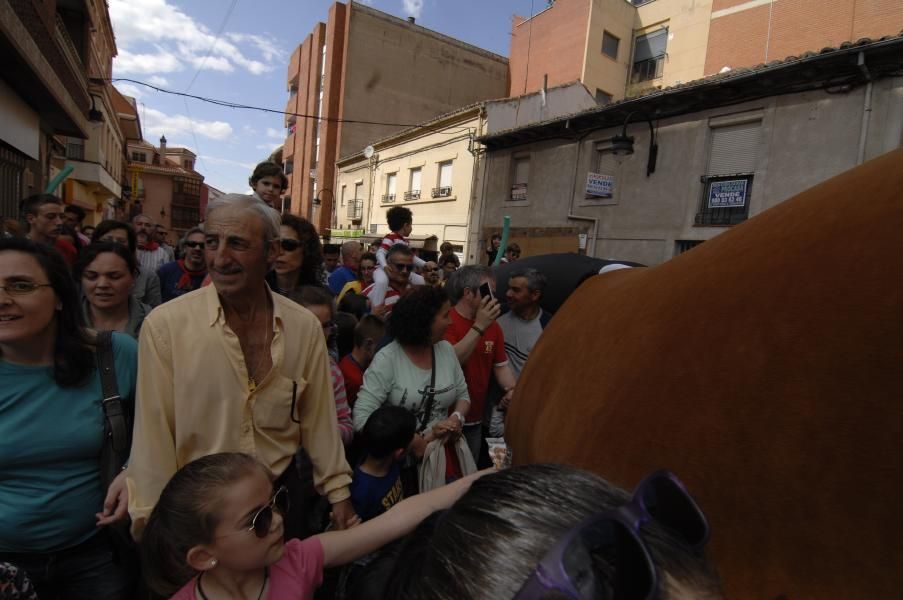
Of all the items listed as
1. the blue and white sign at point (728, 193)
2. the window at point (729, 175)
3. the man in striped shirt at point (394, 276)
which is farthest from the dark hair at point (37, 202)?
the blue and white sign at point (728, 193)

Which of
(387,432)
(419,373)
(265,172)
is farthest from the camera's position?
(265,172)

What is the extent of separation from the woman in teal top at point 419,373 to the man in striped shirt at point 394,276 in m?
1.37

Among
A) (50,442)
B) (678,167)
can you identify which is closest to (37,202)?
(50,442)

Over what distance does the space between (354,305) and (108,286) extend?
1961 millimetres

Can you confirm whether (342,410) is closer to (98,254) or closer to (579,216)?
(98,254)

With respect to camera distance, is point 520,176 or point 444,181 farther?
point 444,181

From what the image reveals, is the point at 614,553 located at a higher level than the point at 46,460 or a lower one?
Answer: higher

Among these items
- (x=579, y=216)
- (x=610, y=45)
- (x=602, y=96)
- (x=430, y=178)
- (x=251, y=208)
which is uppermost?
(x=610, y=45)

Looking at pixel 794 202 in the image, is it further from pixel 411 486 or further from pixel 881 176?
pixel 411 486

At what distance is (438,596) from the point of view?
1.84 feet

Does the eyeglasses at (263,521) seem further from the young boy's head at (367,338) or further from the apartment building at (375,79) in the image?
the apartment building at (375,79)

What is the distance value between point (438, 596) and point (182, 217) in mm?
53975

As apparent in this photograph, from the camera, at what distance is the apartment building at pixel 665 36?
15477 millimetres

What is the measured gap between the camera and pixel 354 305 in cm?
423
